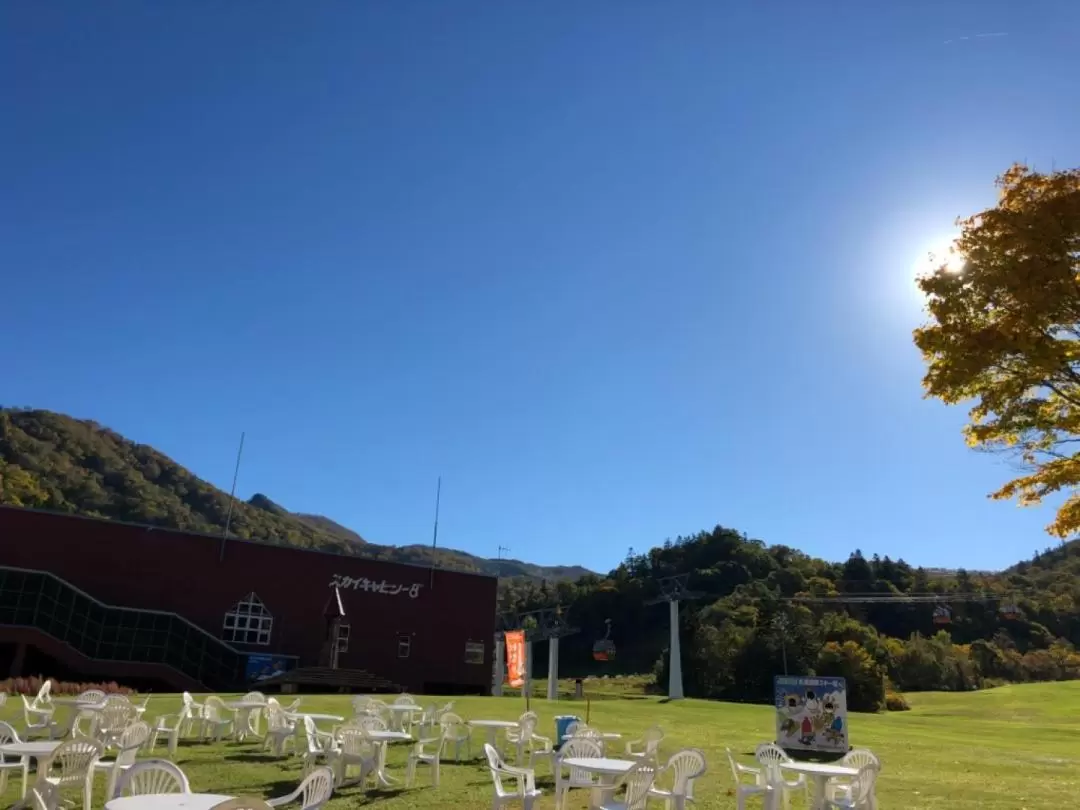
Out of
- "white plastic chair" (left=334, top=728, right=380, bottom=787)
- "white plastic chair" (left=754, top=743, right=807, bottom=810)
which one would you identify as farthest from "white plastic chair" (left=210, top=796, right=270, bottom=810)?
"white plastic chair" (left=754, top=743, right=807, bottom=810)

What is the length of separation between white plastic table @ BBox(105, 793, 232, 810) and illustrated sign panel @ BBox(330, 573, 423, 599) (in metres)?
32.8

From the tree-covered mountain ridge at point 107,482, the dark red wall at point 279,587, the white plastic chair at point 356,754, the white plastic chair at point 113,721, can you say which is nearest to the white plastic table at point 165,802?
the white plastic chair at point 356,754

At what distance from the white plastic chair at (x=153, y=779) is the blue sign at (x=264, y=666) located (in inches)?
1105

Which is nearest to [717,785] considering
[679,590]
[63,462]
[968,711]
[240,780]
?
[240,780]

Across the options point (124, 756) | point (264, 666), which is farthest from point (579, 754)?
point (264, 666)

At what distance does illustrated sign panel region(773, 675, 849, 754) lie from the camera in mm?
14352

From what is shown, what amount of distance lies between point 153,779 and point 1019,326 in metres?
9.84

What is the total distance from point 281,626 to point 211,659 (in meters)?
3.95

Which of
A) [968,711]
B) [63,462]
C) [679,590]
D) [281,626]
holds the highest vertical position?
[63,462]

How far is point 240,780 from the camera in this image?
31.7 feet

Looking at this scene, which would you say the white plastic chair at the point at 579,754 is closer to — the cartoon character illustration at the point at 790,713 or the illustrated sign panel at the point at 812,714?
the illustrated sign panel at the point at 812,714

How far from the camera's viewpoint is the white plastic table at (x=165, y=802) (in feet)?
17.0

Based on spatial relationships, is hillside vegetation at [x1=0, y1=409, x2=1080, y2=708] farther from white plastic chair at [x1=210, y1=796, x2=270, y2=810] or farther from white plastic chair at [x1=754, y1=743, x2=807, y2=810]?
white plastic chair at [x1=210, y1=796, x2=270, y2=810]

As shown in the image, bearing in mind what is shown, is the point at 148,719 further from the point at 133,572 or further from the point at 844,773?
the point at 133,572
